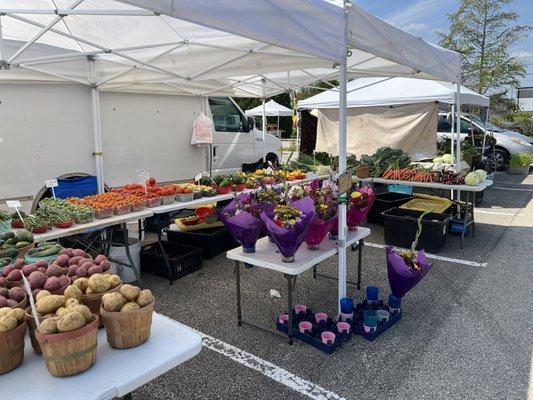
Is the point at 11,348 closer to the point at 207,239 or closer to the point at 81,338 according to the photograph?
the point at 81,338

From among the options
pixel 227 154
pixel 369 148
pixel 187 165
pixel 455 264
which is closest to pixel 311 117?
pixel 369 148

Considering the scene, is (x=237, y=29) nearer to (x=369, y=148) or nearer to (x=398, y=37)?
(x=398, y=37)

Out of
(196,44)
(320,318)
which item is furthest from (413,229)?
(196,44)

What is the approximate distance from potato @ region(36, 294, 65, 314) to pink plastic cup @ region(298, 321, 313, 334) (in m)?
2.08

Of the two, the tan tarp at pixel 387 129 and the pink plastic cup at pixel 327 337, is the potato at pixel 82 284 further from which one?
the tan tarp at pixel 387 129

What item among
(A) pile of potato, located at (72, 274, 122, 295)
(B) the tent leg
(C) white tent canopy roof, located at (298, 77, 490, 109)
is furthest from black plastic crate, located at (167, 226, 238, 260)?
(C) white tent canopy roof, located at (298, 77, 490, 109)

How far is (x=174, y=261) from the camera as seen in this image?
4555 millimetres

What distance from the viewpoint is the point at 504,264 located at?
196 inches

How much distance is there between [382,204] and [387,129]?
4.27 meters

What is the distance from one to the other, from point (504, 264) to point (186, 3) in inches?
187

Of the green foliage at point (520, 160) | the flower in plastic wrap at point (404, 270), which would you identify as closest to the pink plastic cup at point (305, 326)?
the flower in plastic wrap at point (404, 270)

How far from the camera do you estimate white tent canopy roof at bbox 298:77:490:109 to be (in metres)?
8.29

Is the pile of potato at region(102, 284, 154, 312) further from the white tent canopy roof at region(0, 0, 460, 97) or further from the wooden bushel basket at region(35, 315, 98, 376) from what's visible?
the white tent canopy roof at region(0, 0, 460, 97)

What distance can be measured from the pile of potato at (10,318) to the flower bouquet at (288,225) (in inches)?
67.3
